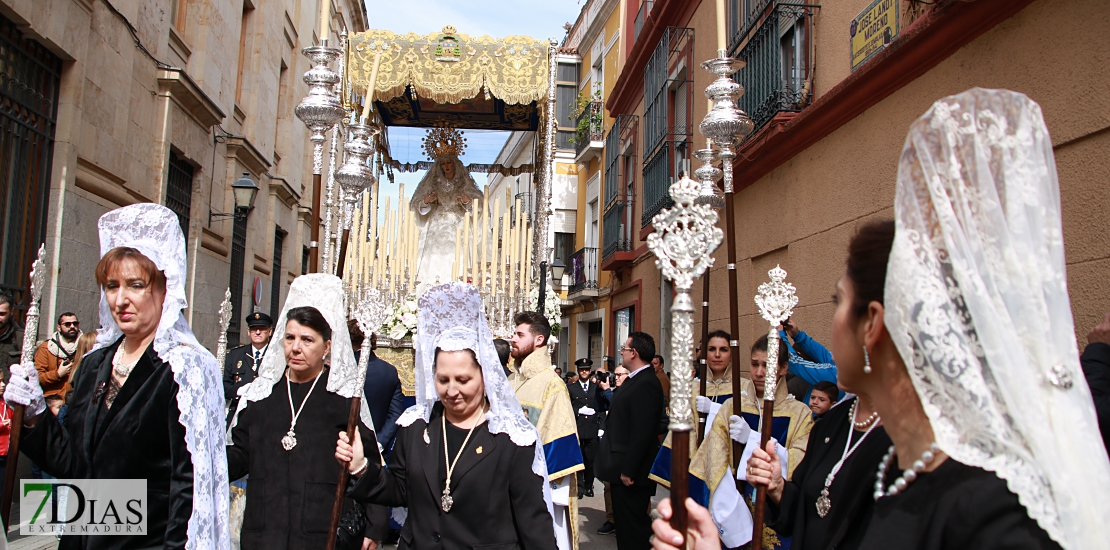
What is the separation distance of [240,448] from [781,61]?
247 inches

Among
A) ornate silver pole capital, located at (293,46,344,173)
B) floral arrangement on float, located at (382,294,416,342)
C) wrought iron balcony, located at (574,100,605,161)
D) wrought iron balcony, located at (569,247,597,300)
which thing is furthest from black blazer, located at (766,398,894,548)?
wrought iron balcony, located at (574,100,605,161)

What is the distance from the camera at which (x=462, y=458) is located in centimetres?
276

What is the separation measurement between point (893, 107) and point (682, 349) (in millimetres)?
4815

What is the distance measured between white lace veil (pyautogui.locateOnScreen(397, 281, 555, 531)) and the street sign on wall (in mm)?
4154

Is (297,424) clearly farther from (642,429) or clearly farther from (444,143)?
(444,143)

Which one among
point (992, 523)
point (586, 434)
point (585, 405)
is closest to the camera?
point (992, 523)

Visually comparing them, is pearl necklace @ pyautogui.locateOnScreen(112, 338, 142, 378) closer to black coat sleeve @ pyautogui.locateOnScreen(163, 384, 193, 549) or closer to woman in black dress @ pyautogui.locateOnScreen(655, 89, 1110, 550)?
black coat sleeve @ pyautogui.locateOnScreen(163, 384, 193, 549)

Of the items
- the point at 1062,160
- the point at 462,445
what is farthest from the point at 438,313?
the point at 1062,160

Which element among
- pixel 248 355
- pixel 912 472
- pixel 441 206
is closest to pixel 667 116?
pixel 441 206

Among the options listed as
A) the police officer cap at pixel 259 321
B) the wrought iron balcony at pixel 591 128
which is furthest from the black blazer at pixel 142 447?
the wrought iron balcony at pixel 591 128

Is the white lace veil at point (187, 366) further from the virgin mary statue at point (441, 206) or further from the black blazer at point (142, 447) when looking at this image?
the virgin mary statue at point (441, 206)

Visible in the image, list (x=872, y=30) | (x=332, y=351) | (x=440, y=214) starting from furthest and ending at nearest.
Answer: (x=440, y=214), (x=872, y=30), (x=332, y=351)

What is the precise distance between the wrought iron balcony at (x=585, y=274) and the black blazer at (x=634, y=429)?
47.9 ft

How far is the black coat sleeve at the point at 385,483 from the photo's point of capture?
2814 mm
